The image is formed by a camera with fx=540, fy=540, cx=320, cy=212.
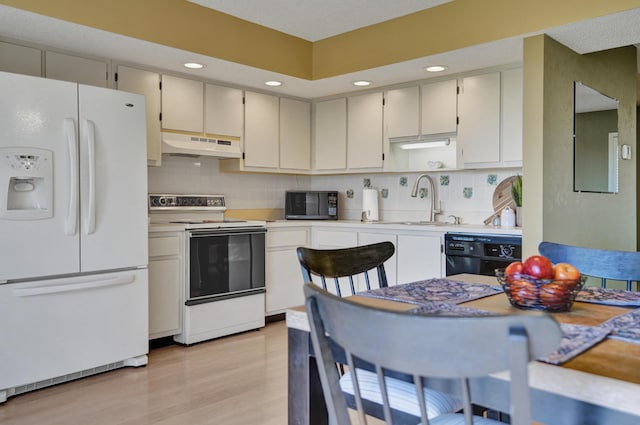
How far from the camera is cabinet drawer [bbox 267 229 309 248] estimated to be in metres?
4.47

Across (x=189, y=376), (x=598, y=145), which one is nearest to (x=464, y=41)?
(x=598, y=145)

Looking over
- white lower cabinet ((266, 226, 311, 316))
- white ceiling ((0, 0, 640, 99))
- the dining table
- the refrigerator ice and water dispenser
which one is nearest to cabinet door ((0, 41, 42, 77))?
white ceiling ((0, 0, 640, 99))

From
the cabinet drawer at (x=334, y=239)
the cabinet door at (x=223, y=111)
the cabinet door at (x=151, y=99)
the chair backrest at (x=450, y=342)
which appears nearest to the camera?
the chair backrest at (x=450, y=342)

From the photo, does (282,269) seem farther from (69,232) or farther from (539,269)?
(539,269)

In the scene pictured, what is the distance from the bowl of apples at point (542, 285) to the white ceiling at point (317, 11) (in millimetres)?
2575

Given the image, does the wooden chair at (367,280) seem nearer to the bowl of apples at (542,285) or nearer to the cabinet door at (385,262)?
the bowl of apples at (542,285)

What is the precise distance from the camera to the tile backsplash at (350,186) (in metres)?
4.36

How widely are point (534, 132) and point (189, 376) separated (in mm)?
2535

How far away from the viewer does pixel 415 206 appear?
15.8ft

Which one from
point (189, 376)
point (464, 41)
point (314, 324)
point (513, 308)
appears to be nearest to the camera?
point (314, 324)

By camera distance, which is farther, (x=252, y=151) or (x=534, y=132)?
(x=252, y=151)

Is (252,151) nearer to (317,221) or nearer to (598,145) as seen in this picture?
(317,221)

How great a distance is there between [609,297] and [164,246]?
9.49 ft

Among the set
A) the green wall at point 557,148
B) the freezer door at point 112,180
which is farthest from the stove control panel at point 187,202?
the green wall at point 557,148
